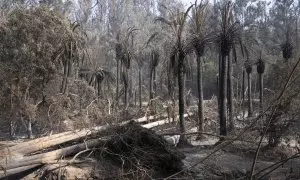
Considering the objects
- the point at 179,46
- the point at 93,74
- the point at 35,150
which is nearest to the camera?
the point at 35,150

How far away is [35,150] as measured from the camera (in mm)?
11094

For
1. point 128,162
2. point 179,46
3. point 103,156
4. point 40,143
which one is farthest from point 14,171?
point 179,46

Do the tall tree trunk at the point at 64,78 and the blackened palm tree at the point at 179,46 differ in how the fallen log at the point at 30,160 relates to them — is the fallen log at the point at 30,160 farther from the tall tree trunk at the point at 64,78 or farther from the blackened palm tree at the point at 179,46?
the tall tree trunk at the point at 64,78

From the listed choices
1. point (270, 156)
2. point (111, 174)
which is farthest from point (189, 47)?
point (111, 174)

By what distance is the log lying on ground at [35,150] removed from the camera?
968 cm

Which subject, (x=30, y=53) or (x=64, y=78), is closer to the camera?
(x=30, y=53)

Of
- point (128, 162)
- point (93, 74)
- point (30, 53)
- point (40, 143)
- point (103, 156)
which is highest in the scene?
point (30, 53)

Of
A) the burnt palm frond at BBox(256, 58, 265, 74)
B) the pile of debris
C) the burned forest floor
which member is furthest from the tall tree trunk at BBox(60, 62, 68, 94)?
the burnt palm frond at BBox(256, 58, 265, 74)

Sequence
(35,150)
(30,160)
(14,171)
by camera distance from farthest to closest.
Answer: (35,150) < (30,160) < (14,171)

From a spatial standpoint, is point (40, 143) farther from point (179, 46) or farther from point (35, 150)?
point (179, 46)

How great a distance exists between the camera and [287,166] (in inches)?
524

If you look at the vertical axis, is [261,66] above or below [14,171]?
above

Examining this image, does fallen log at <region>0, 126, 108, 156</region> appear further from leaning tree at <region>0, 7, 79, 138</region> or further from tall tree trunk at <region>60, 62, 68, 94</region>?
tall tree trunk at <region>60, 62, 68, 94</region>

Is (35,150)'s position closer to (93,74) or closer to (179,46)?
(179,46)
